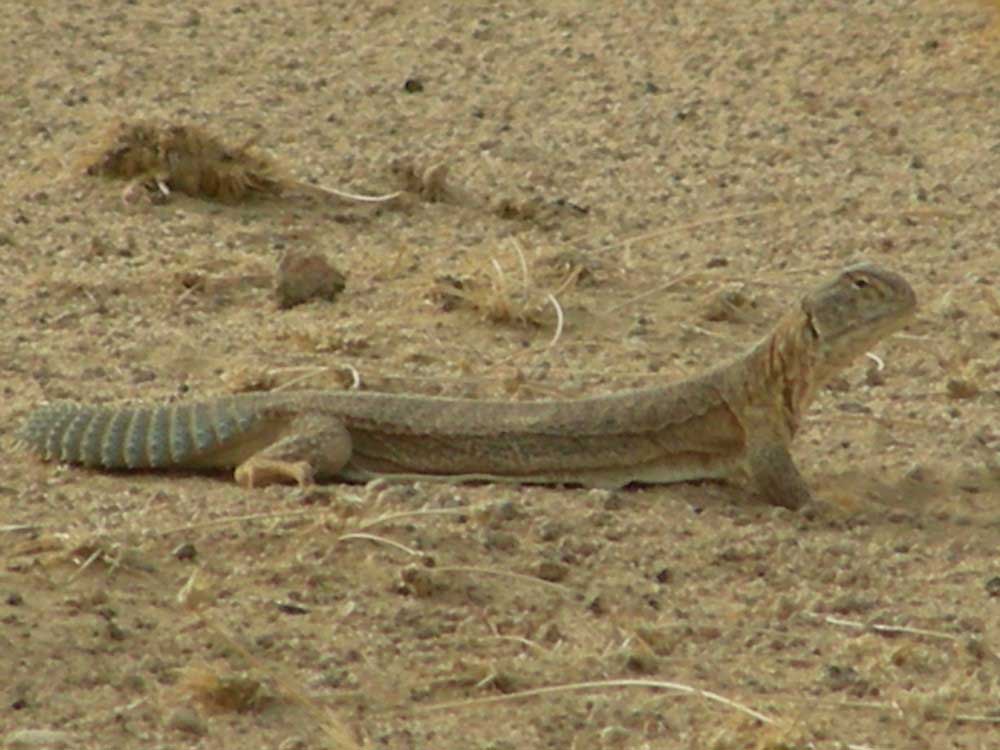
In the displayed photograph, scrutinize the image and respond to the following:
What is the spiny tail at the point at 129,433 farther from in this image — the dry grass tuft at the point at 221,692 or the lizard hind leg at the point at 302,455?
the dry grass tuft at the point at 221,692

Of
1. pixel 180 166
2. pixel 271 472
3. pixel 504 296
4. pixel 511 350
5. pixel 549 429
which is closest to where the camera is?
pixel 271 472

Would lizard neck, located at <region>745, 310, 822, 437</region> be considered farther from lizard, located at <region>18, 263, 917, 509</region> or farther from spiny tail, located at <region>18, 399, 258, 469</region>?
spiny tail, located at <region>18, 399, 258, 469</region>

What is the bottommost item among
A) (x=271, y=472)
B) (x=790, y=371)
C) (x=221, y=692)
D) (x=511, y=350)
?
(x=511, y=350)

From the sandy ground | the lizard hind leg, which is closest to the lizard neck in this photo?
the sandy ground

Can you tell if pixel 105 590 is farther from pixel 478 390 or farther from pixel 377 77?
pixel 377 77

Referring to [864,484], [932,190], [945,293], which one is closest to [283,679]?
[864,484]

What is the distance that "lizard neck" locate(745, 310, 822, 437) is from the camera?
24.4 feet

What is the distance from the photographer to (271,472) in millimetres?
7301

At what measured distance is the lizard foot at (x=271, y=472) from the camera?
7285mm

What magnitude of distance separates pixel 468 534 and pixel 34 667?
1402 millimetres

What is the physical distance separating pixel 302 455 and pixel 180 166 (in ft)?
10.4

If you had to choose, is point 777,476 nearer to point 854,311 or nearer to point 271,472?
point 854,311

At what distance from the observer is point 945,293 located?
9.37 m

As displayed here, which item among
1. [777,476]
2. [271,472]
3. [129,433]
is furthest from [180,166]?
[777,476]
